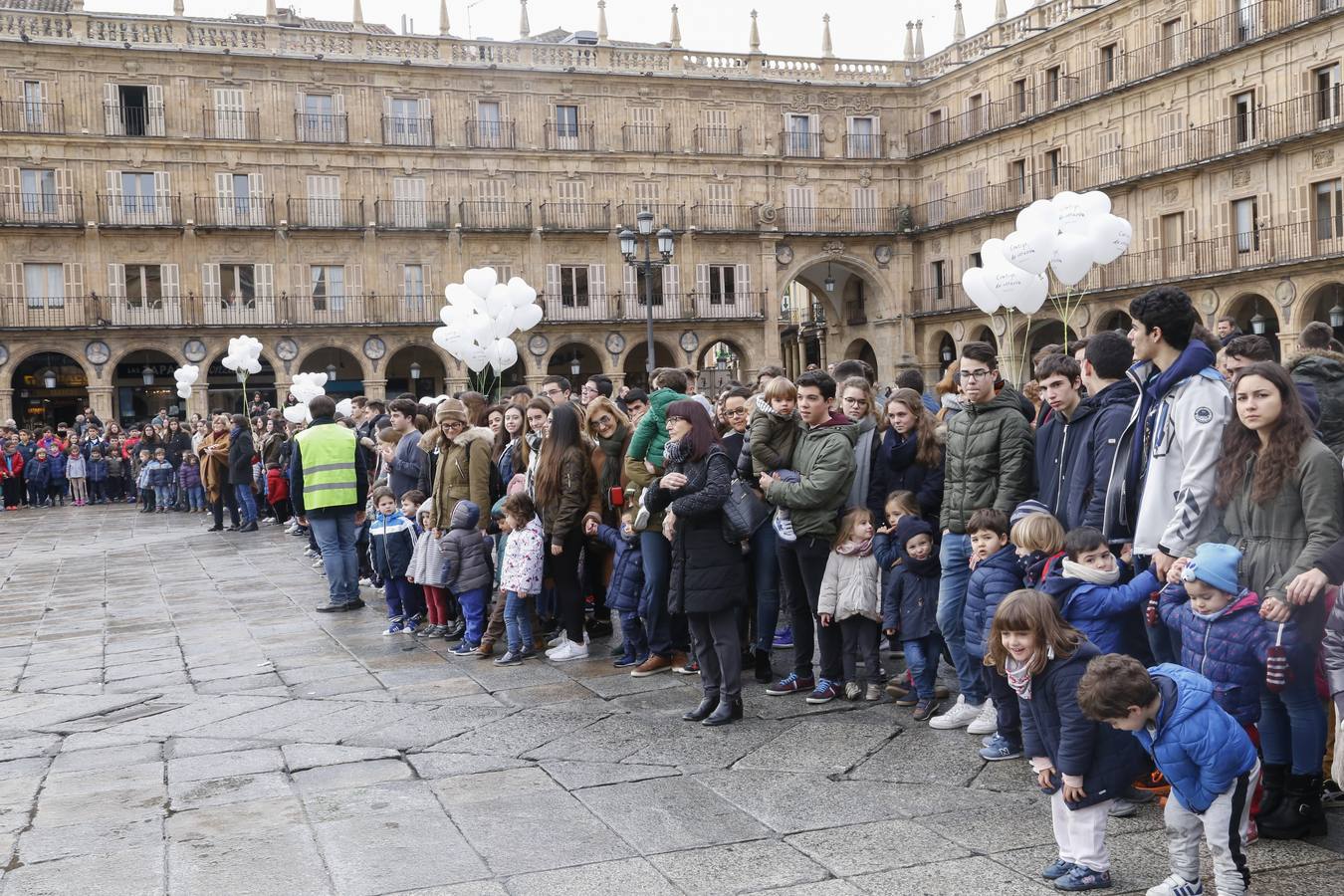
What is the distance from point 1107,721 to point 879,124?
36.8 metres

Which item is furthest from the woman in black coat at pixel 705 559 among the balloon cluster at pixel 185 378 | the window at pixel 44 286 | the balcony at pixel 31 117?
the balcony at pixel 31 117

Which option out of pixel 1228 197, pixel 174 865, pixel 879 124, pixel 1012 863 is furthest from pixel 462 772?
pixel 879 124

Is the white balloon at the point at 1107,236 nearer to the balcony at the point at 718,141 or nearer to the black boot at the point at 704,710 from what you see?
the black boot at the point at 704,710

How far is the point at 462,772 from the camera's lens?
5.37 meters

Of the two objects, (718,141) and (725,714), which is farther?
(718,141)

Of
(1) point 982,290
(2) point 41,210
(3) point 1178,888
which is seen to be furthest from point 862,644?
(2) point 41,210

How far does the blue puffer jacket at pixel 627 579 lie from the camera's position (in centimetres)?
723

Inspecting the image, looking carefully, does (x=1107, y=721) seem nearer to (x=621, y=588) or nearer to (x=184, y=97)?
(x=621, y=588)

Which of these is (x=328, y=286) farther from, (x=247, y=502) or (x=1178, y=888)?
(x=1178, y=888)

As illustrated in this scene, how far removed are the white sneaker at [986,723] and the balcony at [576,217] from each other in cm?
3103

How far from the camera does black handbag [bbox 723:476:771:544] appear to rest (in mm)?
6070

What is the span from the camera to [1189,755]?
370 centimetres

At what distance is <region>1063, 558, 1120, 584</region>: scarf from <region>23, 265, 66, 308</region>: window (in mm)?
32504

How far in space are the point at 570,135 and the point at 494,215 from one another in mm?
3281
